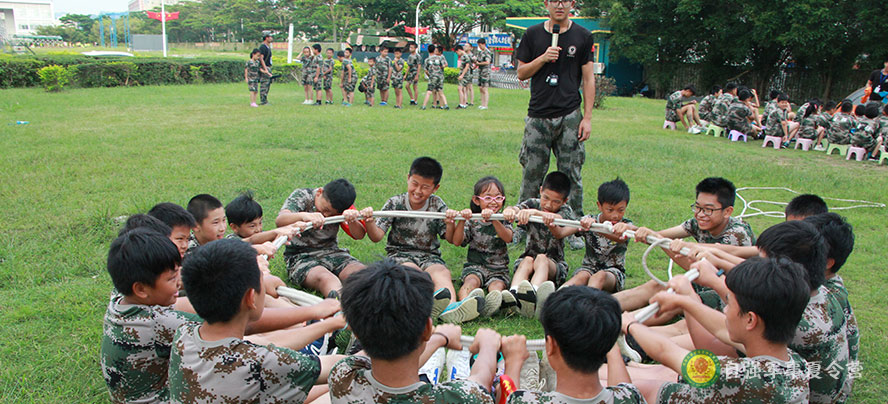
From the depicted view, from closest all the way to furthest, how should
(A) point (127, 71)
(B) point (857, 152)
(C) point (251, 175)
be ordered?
(C) point (251, 175) → (B) point (857, 152) → (A) point (127, 71)

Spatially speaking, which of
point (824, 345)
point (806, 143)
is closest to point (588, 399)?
point (824, 345)

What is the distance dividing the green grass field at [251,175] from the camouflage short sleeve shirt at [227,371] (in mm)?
1264

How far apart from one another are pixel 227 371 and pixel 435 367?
1314mm

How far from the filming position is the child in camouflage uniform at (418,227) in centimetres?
470

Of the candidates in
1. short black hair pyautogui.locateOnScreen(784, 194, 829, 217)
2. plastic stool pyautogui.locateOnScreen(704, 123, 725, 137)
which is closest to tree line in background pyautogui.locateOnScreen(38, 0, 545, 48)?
plastic stool pyautogui.locateOnScreen(704, 123, 725, 137)

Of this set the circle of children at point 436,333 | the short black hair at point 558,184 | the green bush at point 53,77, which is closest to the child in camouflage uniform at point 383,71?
the green bush at point 53,77

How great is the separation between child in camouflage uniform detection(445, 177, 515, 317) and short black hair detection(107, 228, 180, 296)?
2.28 meters

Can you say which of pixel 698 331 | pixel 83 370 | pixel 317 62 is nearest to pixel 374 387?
pixel 698 331

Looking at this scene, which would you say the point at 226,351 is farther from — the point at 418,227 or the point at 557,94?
the point at 557,94

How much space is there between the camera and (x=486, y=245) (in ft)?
16.0

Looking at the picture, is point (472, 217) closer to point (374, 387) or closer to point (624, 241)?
point (624, 241)

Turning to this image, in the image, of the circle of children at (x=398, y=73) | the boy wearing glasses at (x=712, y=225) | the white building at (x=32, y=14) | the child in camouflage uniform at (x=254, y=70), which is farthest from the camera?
the white building at (x=32, y=14)

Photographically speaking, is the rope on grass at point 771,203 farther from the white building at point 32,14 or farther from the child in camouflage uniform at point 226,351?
the white building at point 32,14

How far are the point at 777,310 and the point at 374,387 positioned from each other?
165 centimetres
